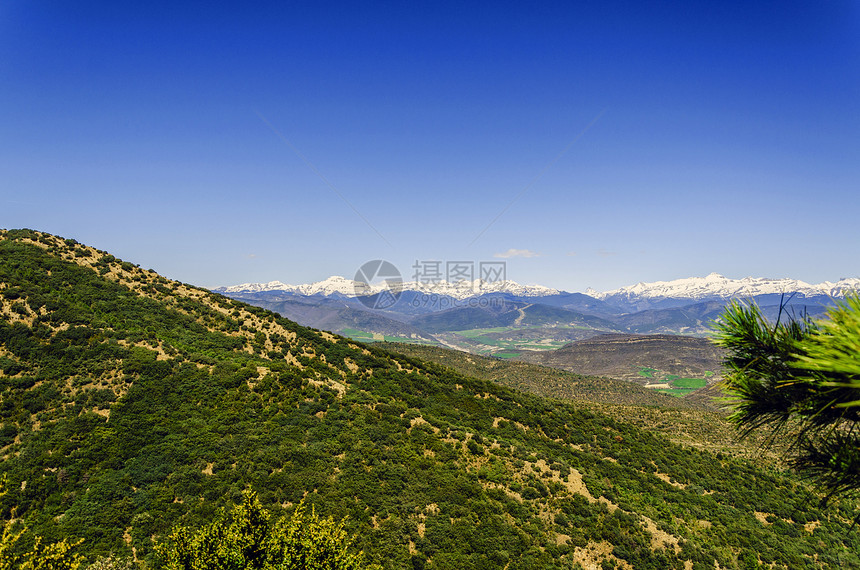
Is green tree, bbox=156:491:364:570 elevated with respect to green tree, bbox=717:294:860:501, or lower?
lower

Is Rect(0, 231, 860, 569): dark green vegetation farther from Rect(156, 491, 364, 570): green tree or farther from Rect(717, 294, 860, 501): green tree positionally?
Rect(717, 294, 860, 501): green tree

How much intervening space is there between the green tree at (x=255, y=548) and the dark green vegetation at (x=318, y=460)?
8832 mm

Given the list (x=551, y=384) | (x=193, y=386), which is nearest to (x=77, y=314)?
(x=193, y=386)

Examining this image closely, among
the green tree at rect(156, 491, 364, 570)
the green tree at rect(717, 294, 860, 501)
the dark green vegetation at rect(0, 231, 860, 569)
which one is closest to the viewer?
the green tree at rect(717, 294, 860, 501)

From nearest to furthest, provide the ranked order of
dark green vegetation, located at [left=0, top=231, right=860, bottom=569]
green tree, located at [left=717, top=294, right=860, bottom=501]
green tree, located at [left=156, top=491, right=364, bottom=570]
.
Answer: green tree, located at [left=717, top=294, right=860, bottom=501], green tree, located at [left=156, top=491, right=364, bottom=570], dark green vegetation, located at [left=0, top=231, right=860, bottom=569]

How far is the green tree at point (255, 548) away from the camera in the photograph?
15.3 metres

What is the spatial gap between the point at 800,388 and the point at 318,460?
98.5 ft

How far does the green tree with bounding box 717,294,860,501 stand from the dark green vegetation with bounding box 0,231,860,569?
20660 mm

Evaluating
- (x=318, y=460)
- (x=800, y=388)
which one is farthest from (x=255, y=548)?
(x=800, y=388)

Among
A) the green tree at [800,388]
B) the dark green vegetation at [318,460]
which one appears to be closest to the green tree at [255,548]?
the dark green vegetation at [318,460]

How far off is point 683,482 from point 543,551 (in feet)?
82.4

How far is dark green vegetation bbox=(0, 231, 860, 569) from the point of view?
24.9m

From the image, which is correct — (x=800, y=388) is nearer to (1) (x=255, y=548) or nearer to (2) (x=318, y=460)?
(1) (x=255, y=548)

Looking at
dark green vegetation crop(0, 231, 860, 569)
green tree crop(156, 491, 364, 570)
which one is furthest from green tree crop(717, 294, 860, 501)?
dark green vegetation crop(0, 231, 860, 569)
